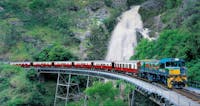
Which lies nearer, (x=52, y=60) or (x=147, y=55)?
(x=147, y=55)

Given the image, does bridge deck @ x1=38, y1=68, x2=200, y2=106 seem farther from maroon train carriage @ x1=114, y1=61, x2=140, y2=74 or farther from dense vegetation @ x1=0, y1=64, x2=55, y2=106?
dense vegetation @ x1=0, y1=64, x2=55, y2=106

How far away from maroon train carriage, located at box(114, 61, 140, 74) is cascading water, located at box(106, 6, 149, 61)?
90.6ft

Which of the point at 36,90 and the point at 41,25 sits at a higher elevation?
the point at 41,25

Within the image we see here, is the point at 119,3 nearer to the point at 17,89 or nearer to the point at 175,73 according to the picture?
the point at 17,89

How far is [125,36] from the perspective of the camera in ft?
315

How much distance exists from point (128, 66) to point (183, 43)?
851cm

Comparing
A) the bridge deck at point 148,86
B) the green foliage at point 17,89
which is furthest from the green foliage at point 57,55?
the green foliage at point 17,89

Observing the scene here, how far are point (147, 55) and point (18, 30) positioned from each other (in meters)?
40.2

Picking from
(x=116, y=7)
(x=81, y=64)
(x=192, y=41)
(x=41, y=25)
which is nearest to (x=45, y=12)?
(x=41, y=25)

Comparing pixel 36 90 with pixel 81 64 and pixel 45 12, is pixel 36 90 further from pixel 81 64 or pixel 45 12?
pixel 45 12

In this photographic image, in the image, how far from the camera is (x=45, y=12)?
10262 cm

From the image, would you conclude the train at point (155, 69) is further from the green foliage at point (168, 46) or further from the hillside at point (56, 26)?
the hillside at point (56, 26)

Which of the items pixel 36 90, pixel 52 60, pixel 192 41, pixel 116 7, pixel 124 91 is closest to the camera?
pixel 124 91

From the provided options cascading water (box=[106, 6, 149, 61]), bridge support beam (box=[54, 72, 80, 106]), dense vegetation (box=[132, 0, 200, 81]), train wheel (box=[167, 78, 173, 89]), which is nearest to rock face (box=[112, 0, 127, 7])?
cascading water (box=[106, 6, 149, 61])
